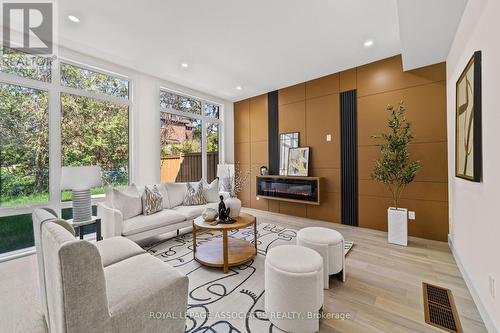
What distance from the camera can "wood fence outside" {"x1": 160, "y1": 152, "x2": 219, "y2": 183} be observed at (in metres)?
4.84

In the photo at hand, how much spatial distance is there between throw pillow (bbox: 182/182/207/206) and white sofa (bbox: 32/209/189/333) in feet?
7.39

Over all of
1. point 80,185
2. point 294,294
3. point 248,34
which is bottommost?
point 294,294

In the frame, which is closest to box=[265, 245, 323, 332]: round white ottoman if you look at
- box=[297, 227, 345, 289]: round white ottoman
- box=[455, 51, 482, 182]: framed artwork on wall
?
box=[297, 227, 345, 289]: round white ottoman

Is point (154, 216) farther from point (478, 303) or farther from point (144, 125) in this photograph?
point (478, 303)

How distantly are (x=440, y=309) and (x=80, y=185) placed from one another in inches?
165

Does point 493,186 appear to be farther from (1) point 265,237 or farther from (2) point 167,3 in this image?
(2) point 167,3

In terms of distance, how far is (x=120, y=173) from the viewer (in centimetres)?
409

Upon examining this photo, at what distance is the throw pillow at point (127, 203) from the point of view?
3.21 metres

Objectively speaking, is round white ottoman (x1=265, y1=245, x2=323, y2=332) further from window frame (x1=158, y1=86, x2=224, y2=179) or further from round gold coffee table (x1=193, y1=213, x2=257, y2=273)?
window frame (x1=158, y1=86, x2=224, y2=179)

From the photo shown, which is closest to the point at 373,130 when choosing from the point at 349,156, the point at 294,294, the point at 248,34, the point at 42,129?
the point at 349,156

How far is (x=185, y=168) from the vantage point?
5.28 meters

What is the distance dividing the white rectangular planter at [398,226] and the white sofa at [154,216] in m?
3.00

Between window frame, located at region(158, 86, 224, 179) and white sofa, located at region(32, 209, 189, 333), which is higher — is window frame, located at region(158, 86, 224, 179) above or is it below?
above

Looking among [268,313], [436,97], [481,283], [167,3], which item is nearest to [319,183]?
[436,97]
